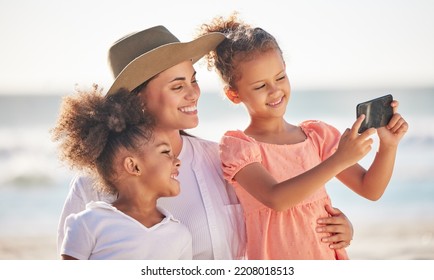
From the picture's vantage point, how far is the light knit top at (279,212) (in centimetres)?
276

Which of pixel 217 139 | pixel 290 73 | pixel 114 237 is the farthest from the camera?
pixel 290 73

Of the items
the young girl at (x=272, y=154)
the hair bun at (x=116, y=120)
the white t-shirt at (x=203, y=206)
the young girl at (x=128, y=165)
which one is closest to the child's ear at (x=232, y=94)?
the young girl at (x=272, y=154)

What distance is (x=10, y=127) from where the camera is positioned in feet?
31.3

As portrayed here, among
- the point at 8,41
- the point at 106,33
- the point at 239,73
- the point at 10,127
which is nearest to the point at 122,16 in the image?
the point at 106,33

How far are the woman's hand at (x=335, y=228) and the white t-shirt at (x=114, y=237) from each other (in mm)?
564

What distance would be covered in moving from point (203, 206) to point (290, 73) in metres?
9.05

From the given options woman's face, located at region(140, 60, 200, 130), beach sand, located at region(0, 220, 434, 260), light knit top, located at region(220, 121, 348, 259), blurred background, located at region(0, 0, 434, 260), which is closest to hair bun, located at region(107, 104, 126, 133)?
woman's face, located at region(140, 60, 200, 130)

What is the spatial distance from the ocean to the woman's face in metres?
1.05

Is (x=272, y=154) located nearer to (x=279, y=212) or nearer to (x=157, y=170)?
(x=279, y=212)

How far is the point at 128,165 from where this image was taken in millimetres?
2625

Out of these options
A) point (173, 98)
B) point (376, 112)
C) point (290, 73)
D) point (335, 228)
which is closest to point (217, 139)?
point (290, 73)

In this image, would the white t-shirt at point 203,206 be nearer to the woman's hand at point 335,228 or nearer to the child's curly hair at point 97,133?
the child's curly hair at point 97,133
